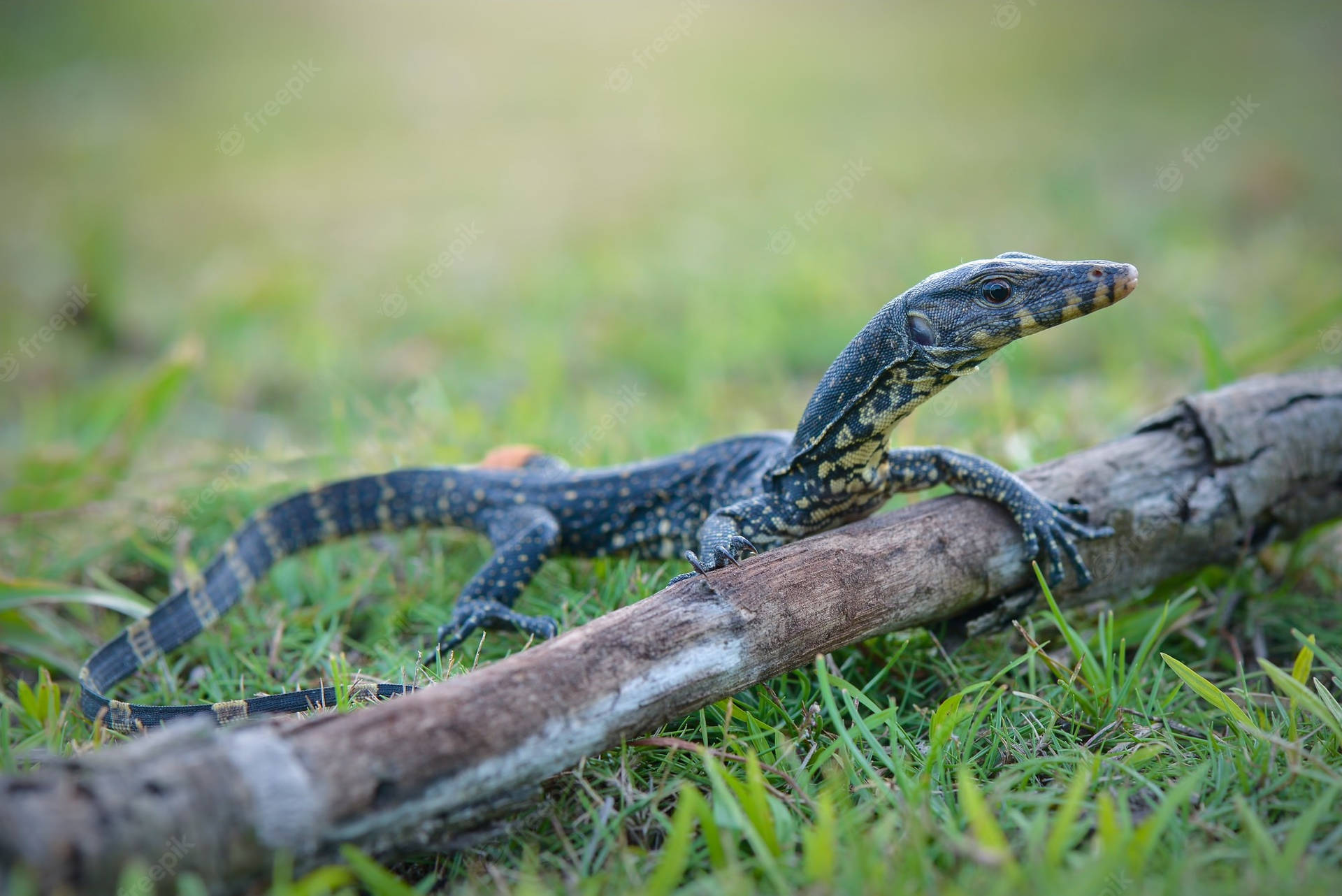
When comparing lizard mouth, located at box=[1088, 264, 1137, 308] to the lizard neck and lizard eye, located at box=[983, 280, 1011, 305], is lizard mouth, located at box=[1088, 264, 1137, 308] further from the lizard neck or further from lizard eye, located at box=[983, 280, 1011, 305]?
the lizard neck

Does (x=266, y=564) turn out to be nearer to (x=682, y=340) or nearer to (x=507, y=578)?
(x=507, y=578)

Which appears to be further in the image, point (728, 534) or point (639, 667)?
point (728, 534)

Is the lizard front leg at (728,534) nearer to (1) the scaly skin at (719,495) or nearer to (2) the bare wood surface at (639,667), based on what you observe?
(1) the scaly skin at (719,495)

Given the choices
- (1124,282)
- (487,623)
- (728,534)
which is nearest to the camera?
(1124,282)

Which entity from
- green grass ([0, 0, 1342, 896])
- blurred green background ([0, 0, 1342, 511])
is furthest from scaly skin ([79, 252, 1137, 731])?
blurred green background ([0, 0, 1342, 511])

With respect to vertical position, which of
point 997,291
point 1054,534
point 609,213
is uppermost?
point 609,213

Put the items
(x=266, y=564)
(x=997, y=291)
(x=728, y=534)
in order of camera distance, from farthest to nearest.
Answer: (x=266, y=564), (x=728, y=534), (x=997, y=291)

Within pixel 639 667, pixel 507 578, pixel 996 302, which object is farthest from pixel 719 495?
pixel 639 667

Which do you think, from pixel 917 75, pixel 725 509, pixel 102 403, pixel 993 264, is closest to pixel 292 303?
pixel 102 403

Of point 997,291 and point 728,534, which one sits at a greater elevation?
point 997,291
